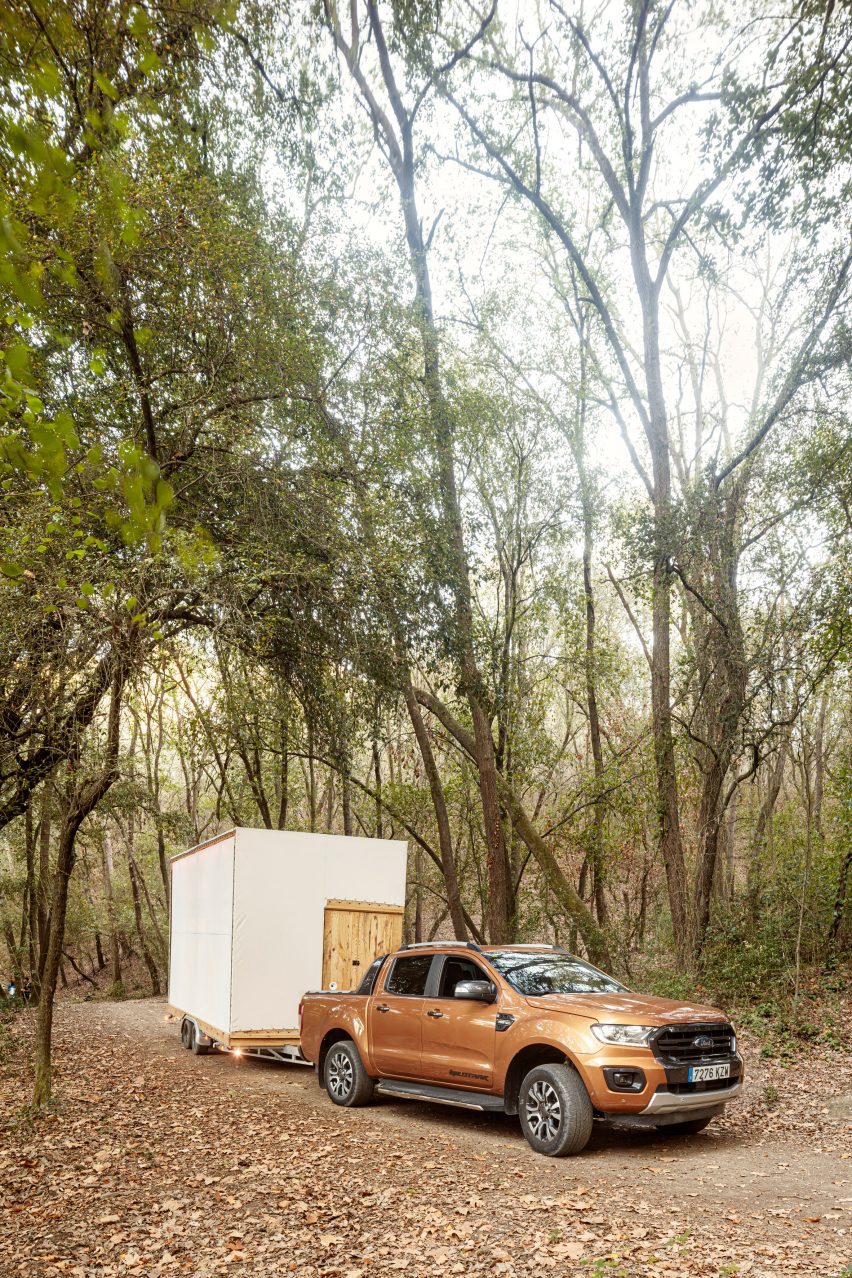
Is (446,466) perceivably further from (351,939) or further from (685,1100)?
(685,1100)

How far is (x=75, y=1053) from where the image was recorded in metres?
13.7

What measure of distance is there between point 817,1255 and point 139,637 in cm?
782

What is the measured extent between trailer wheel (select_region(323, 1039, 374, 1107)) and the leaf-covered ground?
0.52ft

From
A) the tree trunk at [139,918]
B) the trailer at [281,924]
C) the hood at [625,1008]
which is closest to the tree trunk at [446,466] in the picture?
the trailer at [281,924]

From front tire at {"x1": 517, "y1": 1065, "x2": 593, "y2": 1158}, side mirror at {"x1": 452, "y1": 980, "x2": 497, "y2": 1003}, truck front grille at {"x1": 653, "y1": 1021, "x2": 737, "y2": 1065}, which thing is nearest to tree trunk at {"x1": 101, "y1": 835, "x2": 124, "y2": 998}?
side mirror at {"x1": 452, "y1": 980, "x2": 497, "y2": 1003}

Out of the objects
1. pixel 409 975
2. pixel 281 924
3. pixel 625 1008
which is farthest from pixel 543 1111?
pixel 281 924

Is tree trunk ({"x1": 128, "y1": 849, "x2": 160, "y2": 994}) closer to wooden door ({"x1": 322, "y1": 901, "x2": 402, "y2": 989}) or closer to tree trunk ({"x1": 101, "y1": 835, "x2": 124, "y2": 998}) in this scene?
tree trunk ({"x1": 101, "y1": 835, "x2": 124, "y2": 998})

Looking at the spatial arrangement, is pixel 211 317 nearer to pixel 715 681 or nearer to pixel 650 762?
pixel 715 681

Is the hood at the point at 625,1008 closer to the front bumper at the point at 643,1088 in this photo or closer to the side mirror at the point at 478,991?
the front bumper at the point at 643,1088

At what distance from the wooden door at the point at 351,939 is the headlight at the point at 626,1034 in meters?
5.14

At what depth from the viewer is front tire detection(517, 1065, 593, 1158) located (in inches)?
267

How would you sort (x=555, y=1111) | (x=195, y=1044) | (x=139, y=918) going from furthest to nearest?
(x=139, y=918) → (x=195, y=1044) → (x=555, y=1111)

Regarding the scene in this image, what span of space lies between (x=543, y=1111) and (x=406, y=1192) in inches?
54.6

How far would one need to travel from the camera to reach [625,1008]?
23.8 feet
